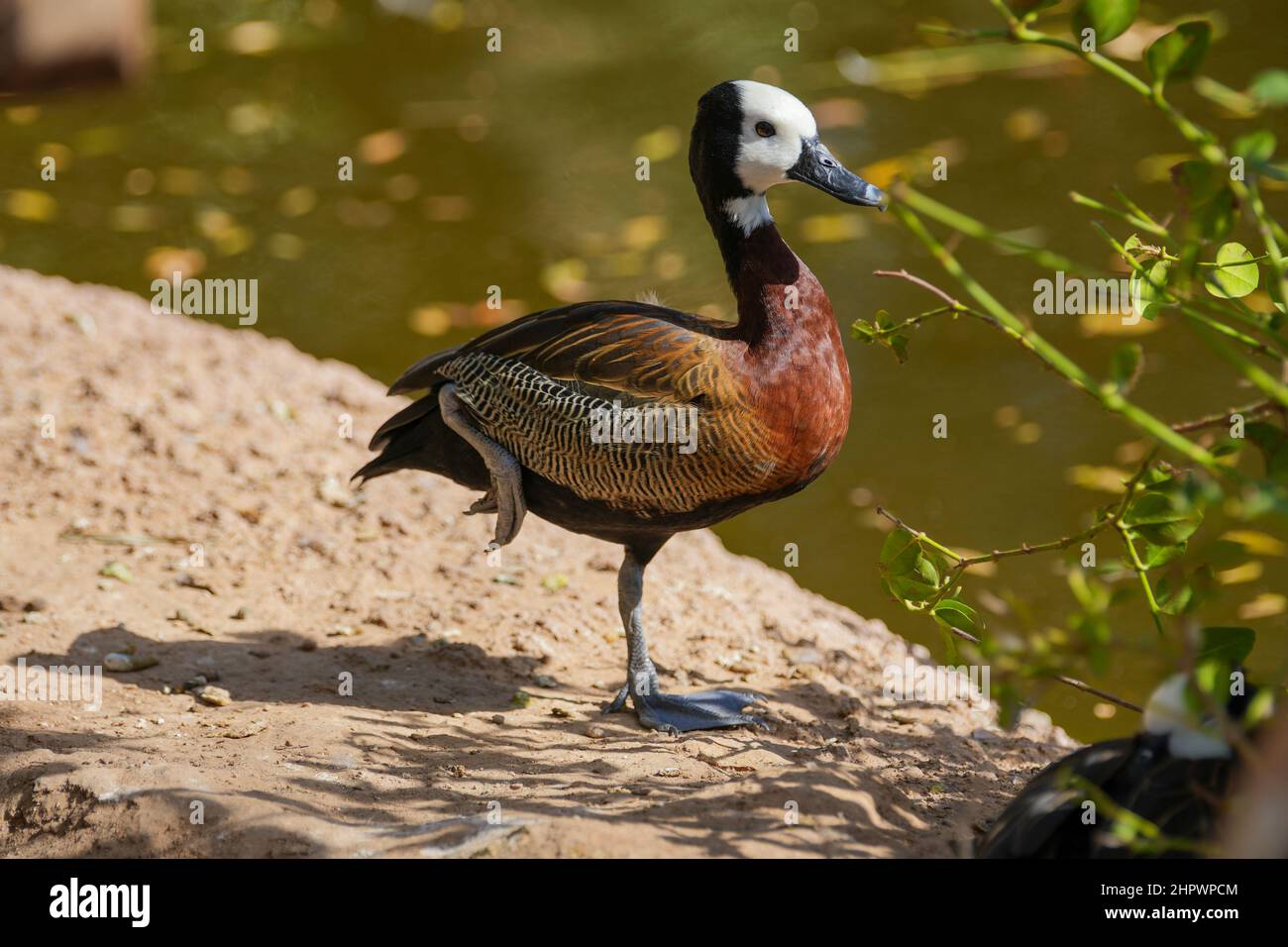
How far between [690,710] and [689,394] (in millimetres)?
901

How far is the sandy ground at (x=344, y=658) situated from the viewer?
9.99 ft

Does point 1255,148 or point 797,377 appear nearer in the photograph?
point 1255,148

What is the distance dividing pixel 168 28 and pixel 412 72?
7.15 feet

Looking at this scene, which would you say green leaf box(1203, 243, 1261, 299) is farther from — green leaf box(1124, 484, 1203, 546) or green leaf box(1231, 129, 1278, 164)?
green leaf box(1231, 129, 1278, 164)

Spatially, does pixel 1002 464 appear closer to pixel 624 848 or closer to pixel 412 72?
pixel 624 848

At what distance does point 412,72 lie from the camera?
31.1 ft

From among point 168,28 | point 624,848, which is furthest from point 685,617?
point 168,28

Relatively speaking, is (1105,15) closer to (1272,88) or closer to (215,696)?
(1272,88)

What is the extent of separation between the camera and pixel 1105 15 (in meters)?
2.39

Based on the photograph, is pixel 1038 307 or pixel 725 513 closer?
pixel 725 513

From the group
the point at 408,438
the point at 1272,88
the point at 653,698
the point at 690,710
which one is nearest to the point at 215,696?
the point at 408,438
